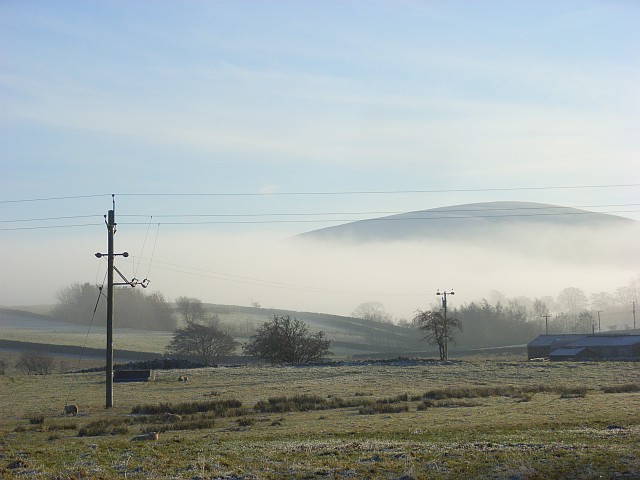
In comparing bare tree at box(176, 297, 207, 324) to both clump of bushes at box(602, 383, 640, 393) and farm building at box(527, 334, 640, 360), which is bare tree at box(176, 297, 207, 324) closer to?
farm building at box(527, 334, 640, 360)

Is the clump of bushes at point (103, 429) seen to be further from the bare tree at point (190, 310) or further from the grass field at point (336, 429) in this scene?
the bare tree at point (190, 310)

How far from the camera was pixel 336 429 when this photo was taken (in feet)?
87.2

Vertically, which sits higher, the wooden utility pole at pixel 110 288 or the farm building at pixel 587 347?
the wooden utility pole at pixel 110 288

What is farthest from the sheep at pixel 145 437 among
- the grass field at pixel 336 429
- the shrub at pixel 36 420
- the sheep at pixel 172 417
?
the shrub at pixel 36 420

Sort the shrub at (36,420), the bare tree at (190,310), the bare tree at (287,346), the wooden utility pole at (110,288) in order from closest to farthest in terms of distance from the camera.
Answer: the shrub at (36,420) → the wooden utility pole at (110,288) → the bare tree at (287,346) → the bare tree at (190,310)

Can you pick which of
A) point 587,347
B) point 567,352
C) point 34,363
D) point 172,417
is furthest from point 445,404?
point 587,347

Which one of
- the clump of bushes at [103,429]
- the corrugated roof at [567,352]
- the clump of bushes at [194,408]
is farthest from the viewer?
the corrugated roof at [567,352]

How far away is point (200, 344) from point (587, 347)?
5458 cm

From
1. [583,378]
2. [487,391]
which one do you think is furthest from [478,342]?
[487,391]

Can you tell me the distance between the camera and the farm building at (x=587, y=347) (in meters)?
104

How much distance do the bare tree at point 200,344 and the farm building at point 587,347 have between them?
145 feet

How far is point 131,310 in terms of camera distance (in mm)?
171125

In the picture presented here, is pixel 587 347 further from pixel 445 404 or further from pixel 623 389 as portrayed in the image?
pixel 445 404

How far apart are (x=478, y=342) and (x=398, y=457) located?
159 metres
